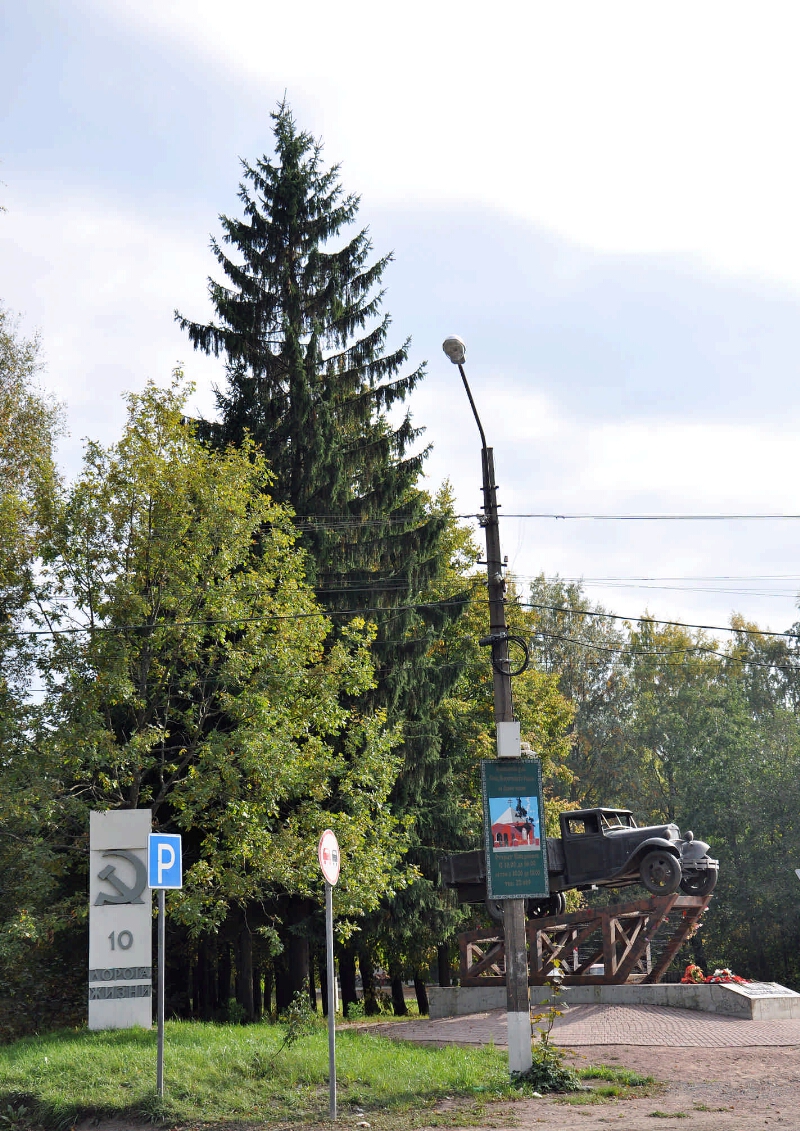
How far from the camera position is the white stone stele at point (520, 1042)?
13.0 meters

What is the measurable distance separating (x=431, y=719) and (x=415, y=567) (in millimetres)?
4261

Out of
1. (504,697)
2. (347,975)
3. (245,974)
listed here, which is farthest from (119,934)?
(347,975)

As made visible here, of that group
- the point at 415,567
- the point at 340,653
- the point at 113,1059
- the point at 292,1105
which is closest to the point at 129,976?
the point at 113,1059

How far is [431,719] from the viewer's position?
91.9 feet

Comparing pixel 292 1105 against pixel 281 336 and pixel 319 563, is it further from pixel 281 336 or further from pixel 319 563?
pixel 281 336

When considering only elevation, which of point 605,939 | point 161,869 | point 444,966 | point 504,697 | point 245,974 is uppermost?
point 504,697

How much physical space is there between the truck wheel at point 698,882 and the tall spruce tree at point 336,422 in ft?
20.6

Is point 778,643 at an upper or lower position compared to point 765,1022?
upper

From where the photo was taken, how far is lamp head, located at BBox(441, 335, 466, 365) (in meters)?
14.4

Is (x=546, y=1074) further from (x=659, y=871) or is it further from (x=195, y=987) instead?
(x=195, y=987)

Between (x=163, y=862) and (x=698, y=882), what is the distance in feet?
45.6

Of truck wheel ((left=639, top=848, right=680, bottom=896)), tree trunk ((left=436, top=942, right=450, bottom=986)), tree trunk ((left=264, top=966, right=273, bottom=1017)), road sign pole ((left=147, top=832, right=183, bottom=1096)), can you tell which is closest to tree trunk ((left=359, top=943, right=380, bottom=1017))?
tree trunk ((left=436, top=942, right=450, bottom=986))

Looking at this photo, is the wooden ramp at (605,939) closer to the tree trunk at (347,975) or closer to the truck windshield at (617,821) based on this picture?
the truck windshield at (617,821)

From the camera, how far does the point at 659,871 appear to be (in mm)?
21375
